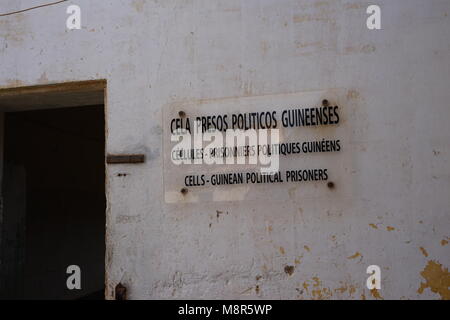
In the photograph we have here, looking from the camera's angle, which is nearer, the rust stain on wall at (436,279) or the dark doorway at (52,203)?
the rust stain on wall at (436,279)

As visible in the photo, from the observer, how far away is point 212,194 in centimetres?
337

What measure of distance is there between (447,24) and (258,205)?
1.91 m

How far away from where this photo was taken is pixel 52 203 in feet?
21.7

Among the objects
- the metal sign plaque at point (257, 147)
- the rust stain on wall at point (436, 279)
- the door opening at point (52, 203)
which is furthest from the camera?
the door opening at point (52, 203)

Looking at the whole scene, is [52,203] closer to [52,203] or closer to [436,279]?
[52,203]

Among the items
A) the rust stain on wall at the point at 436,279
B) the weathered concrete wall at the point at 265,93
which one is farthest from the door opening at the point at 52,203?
the rust stain on wall at the point at 436,279

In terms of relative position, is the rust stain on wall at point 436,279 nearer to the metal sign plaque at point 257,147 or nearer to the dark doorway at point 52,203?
the metal sign plaque at point 257,147

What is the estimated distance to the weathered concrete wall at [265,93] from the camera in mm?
3047

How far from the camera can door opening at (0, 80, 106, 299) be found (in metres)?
5.27

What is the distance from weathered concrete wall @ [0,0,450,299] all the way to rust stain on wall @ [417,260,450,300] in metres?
0.01

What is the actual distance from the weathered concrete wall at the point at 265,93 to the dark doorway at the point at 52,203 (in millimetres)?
2011

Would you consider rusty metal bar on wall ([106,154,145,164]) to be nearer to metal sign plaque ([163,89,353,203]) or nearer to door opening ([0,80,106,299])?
metal sign plaque ([163,89,353,203])

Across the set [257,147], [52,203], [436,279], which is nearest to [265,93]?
[257,147]

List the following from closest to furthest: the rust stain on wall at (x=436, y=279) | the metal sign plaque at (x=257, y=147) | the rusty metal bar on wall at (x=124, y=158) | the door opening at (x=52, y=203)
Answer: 1. the rust stain on wall at (x=436, y=279)
2. the metal sign plaque at (x=257, y=147)
3. the rusty metal bar on wall at (x=124, y=158)
4. the door opening at (x=52, y=203)
